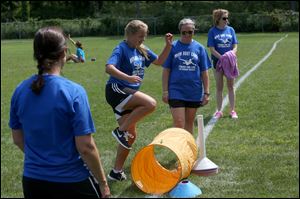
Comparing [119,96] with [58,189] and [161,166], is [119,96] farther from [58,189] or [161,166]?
[58,189]

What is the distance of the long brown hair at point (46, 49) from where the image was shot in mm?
3264

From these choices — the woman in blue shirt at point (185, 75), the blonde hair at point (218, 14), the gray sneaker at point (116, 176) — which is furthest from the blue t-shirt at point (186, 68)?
the blonde hair at point (218, 14)

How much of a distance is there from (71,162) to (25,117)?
15.4 inches

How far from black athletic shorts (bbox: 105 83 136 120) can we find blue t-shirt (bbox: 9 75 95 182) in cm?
274

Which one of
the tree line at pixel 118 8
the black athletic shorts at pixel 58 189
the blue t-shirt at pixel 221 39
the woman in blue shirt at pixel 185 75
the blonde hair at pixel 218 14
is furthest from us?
the tree line at pixel 118 8

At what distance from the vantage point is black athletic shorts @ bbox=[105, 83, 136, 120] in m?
6.17

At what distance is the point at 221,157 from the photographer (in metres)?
7.34

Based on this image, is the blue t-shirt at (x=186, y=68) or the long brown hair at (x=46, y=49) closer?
the long brown hair at (x=46, y=49)

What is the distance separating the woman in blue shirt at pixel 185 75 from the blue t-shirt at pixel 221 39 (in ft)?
9.10

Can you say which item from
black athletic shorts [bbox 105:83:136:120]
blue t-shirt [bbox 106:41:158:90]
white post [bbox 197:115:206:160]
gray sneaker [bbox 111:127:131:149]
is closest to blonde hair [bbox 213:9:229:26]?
blue t-shirt [bbox 106:41:158:90]

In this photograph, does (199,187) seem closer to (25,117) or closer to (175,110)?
(175,110)

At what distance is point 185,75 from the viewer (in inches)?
279

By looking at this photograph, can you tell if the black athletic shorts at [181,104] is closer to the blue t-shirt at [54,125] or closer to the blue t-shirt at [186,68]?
the blue t-shirt at [186,68]

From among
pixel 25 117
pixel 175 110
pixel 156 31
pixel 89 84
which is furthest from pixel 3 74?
pixel 156 31
